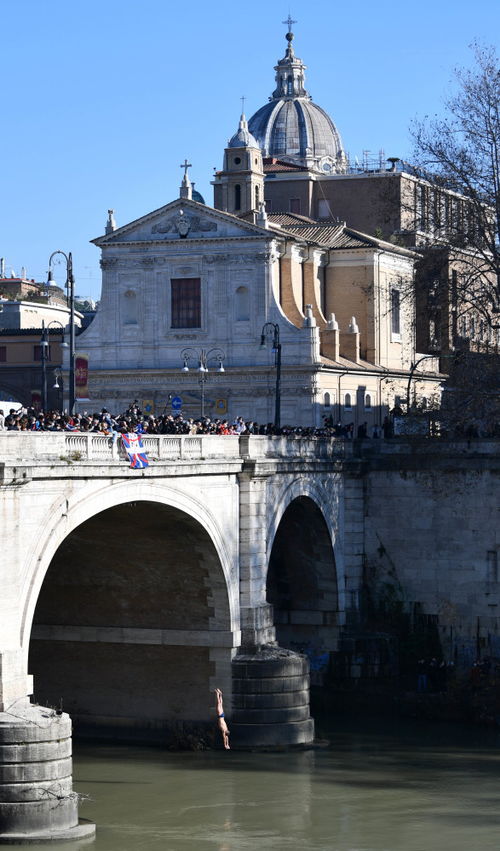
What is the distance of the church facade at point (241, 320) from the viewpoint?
63.9 meters

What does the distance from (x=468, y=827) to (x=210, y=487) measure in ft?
32.6

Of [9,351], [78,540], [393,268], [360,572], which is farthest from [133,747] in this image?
[9,351]

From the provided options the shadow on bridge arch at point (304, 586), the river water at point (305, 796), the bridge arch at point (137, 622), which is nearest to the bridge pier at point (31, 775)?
the river water at point (305, 796)

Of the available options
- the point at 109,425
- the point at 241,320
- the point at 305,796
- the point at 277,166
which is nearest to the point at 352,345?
the point at 241,320

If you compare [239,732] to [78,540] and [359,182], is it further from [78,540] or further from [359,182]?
[359,182]

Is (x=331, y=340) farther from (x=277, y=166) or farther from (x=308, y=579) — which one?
(x=308, y=579)

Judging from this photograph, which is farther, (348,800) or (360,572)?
(360,572)

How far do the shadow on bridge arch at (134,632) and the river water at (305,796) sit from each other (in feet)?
4.51

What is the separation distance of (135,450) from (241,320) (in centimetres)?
3147

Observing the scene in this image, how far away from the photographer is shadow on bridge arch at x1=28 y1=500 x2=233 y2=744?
39.7 metres

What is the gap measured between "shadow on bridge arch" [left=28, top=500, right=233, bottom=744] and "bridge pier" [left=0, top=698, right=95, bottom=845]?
10.3 meters

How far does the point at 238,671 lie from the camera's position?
132 ft

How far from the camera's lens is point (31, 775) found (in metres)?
28.5

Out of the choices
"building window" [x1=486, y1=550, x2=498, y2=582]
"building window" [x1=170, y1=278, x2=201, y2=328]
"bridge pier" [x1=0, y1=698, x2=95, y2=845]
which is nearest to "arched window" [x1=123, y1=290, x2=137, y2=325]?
"building window" [x1=170, y1=278, x2=201, y2=328]
